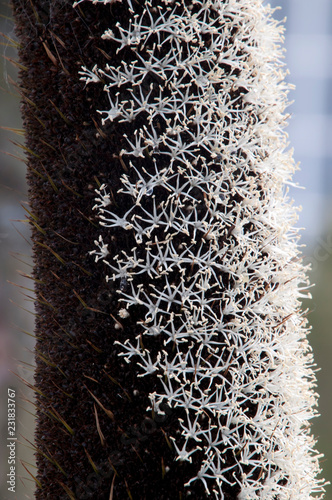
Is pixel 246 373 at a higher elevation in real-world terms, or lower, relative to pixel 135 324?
lower

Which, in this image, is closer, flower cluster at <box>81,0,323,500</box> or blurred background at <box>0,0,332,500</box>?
flower cluster at <box>81,0,323,500</box>

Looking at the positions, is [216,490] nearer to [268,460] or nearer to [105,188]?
[268,460]

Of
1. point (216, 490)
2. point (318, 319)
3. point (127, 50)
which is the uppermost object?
point (127, 50)

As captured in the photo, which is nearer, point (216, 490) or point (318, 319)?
point (216, 490)

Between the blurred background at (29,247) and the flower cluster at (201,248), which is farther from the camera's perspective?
the blurred background at (29,247)

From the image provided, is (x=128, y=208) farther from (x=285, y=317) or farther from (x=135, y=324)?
(x=285, y=317)

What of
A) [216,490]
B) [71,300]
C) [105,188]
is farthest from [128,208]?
[216,490]

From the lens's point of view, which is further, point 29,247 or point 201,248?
point 29,247

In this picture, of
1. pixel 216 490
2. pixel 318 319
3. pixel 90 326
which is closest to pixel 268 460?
pixel 216 490
